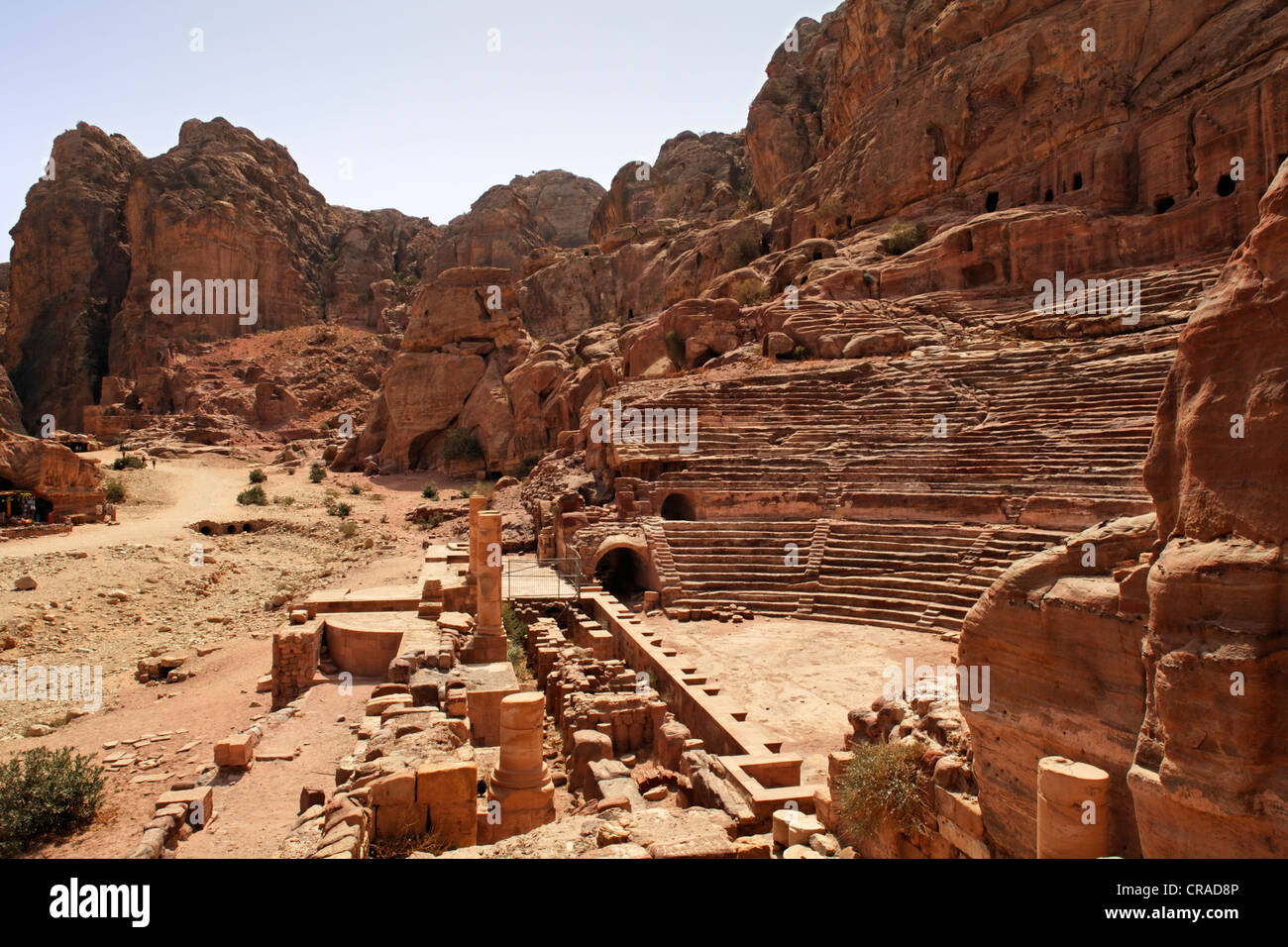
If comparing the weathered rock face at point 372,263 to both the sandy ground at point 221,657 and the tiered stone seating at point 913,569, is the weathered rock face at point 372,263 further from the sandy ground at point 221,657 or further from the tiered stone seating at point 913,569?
the tiered stone seating at point 913,569

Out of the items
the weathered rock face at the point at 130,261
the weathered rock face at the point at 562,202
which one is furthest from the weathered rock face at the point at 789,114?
the weathered rock face at the point at 130,261

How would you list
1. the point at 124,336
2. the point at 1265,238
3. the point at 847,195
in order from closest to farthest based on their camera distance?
the point at 1265,238
the point at 847,195
the point at 124,336

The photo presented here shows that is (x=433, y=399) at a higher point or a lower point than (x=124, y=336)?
lower

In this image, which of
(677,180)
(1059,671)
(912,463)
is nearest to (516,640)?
(912,463)

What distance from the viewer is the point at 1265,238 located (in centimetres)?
414

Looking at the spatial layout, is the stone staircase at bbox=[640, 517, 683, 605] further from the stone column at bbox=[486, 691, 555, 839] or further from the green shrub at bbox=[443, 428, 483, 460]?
the green shrub at bbox=[443, 428, 483, 460]

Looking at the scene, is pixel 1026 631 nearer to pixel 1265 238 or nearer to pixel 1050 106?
pixel 1265 238

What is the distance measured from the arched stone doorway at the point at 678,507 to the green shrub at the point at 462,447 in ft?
65.4

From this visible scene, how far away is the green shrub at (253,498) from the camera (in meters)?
28.8

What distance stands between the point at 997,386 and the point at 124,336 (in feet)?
180

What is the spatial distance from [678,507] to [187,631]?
461 inches

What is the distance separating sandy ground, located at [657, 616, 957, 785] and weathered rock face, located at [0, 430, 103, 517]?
66.8ft
